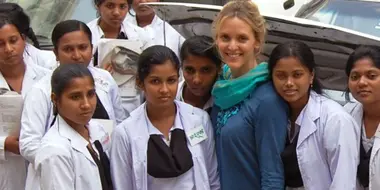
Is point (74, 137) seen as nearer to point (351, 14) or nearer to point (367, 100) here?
point (367, 100)

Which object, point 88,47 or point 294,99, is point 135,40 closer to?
point 88,47

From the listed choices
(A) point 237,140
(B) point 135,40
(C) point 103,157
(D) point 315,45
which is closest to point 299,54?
(D) point 315,45

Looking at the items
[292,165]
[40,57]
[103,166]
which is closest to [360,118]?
[292,165]

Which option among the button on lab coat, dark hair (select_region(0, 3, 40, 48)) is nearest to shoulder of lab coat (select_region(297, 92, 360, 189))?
the button on lab coat

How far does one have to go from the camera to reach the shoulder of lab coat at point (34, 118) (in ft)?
10.2

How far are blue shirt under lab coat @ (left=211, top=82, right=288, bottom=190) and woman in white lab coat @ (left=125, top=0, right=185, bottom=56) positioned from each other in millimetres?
1333

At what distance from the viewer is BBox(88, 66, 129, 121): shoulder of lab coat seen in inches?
137

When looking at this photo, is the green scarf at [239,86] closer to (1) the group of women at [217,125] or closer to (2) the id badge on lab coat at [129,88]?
(1) the group of women at [217,125]

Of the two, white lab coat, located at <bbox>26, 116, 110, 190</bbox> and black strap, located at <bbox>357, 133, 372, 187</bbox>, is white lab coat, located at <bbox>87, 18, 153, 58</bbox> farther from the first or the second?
black strap, located at <bbox>357, 133, 372, 187</bbox>

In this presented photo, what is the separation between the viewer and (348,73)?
2.89 metres

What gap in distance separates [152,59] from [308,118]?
2.60 ft

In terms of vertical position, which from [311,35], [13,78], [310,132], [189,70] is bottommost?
[310,132]

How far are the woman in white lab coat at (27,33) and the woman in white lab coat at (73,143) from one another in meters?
0.82

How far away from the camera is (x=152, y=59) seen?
3049 millimetres
